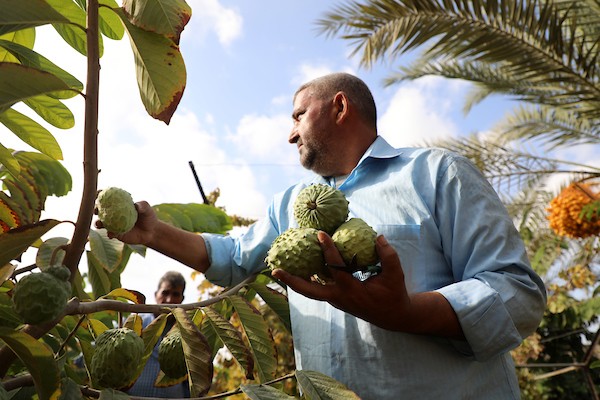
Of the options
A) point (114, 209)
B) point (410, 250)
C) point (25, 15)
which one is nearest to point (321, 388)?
point (410, 250)

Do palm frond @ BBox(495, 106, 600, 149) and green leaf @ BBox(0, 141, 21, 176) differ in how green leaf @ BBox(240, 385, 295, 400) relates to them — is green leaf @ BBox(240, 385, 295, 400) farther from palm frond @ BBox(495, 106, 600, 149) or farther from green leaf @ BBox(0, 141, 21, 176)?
palm frond @ BBox(495, 106, 600, 149)

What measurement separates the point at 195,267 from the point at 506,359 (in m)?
1.00

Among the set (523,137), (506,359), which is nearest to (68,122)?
(506,359)

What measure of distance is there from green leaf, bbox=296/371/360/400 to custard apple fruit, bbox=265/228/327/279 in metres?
0.21

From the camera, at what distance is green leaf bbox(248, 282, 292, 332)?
1.66m

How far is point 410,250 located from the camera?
1.56 meters

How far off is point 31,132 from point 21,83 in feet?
1.82

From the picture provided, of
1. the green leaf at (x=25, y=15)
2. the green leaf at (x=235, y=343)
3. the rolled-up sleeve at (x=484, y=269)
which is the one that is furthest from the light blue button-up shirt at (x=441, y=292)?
the green leaf at (x=25, y=15)

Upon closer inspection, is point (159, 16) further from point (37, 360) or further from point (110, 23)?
point (37, 360)

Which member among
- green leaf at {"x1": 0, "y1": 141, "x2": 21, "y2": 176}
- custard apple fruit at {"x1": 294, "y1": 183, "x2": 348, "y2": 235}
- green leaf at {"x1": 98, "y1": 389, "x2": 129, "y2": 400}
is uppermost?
green leaf at {"x1": 0, "y1": 141, "x2": 21, "y2": 176}

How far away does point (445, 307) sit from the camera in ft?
4.45

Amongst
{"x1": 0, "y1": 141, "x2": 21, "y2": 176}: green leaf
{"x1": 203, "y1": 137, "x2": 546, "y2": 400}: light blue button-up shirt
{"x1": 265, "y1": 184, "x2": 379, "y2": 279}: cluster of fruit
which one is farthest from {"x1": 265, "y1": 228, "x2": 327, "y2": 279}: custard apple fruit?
{"x1": 0, "y1": 141, "x2": 21, "y2": 176}: green leaf

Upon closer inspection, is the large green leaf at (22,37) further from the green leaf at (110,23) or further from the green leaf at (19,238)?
the green leaf at (19,238)

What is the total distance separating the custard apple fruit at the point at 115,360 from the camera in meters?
1.18
